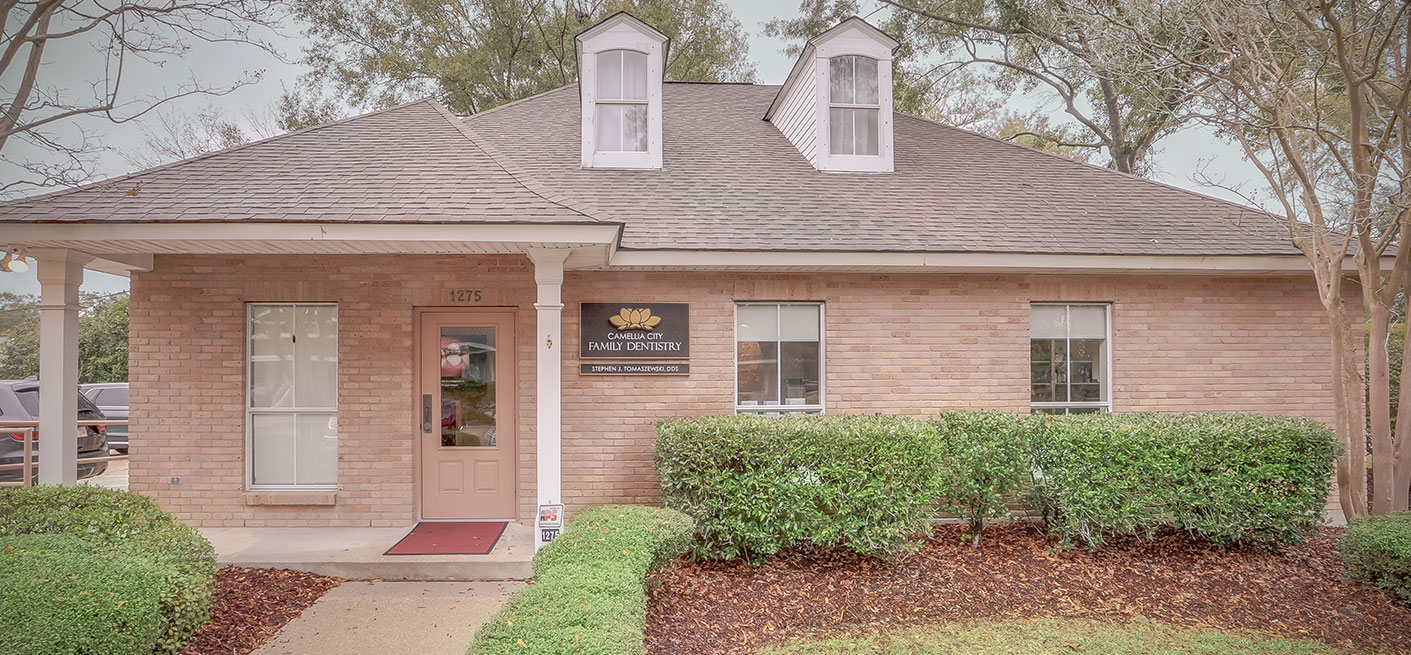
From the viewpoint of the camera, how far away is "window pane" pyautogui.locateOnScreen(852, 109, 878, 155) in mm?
8914

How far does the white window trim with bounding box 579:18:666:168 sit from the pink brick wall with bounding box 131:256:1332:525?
7.27ft

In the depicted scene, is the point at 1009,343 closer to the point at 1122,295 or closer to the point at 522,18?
the point at 1122,295

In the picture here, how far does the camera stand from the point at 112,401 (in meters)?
14.4

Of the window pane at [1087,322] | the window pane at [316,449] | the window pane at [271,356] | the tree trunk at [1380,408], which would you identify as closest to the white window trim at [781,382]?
the window pane at [1087,322]

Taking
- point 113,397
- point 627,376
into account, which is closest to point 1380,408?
point 627,376

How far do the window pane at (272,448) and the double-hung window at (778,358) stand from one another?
4758mm

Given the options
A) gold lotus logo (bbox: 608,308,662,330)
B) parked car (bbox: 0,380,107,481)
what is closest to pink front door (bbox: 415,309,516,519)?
gold lotus logo (bbox: 608,308,662,330)

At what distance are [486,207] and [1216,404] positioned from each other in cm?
825

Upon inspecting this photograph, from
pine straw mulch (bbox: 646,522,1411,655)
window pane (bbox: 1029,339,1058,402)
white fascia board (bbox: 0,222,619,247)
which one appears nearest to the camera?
pine straw mulch (bbox: 646,522,1411,655)

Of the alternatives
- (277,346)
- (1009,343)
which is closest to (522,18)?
(277,346)

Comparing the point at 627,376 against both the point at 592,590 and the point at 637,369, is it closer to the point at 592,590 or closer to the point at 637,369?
the point at 637,369

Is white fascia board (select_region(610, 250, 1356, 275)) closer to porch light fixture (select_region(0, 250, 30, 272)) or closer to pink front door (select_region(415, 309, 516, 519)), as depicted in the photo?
pink front door (select_region(415, 309, 516, 519))

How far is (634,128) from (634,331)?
320 cm

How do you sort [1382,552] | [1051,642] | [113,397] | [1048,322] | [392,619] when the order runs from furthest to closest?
[113,397]
[1048,322]
[1382,552]
[392,619]
[1051,642]
